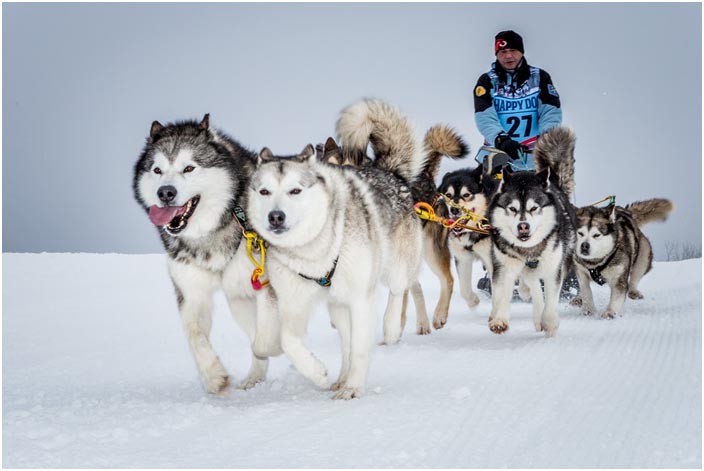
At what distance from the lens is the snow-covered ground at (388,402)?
2.50 metres

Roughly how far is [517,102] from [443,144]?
122 cm

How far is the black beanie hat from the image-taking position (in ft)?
21.1

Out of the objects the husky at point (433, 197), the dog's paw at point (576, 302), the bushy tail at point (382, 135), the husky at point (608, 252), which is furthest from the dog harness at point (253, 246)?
the dog's paw at point (576, 302)

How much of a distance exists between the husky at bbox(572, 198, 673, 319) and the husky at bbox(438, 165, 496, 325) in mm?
1085

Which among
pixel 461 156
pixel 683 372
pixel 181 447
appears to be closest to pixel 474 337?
pixel 461 156

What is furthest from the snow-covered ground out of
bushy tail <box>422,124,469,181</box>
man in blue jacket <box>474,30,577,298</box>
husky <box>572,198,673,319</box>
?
man in blue jacket <box>474,30,577,298</box>

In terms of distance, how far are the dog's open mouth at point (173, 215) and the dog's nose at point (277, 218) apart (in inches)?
18.7

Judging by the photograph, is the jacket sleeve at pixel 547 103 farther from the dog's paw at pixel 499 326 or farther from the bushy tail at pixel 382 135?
the dog's paw at pixel 499 326

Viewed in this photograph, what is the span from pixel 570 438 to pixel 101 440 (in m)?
1.76

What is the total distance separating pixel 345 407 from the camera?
10.4ft

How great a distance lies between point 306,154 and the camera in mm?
3498

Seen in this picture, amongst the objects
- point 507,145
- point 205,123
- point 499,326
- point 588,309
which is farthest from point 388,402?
point 588,309

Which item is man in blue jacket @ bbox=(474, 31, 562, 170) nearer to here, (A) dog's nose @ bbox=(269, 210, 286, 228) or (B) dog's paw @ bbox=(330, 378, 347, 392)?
(B) dog's paw @ bbox=(330, 378, 347, 392)

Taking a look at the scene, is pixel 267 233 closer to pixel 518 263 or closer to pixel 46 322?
pixel 518 263
